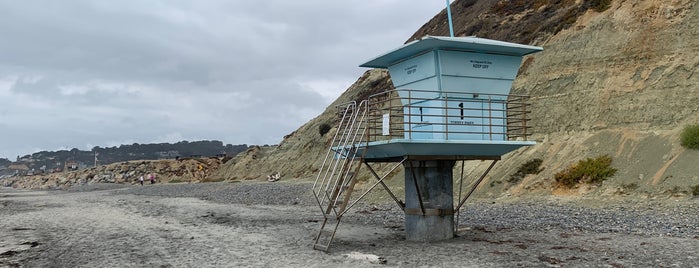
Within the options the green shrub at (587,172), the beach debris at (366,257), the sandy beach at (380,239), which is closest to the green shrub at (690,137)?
the green shrub at (587,172)

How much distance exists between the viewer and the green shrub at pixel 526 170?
103ft

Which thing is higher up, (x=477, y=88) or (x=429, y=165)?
(x=477, y=88)

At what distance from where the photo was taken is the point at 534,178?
100ft

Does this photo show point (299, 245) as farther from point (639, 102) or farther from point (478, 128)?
point (639, 102)

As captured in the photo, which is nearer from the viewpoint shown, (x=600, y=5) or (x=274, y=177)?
(x=600, y=5)

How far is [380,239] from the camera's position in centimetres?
1866

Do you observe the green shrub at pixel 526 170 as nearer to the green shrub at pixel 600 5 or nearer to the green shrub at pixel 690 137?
the green shrub at pixel 690 137

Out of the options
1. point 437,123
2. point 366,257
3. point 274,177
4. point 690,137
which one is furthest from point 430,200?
point 274,177

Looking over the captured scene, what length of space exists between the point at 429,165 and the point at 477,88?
286cm

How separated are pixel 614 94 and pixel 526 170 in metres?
7.96

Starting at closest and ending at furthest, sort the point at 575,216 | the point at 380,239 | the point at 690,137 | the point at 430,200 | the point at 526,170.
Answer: the point at 430,200
the point at 380,239
the point at 575,216
the point at 690,137
the point at 526,170

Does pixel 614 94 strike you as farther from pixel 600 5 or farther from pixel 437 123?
pixel 437 123

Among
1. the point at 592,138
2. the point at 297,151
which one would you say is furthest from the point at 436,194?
the point at 297,151

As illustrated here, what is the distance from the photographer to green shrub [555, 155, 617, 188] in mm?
27250
